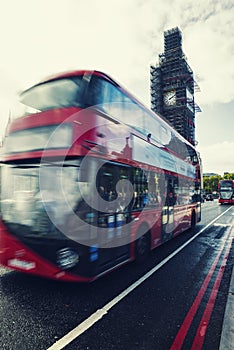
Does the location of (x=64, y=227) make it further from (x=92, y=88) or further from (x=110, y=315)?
(x=92, y=88)

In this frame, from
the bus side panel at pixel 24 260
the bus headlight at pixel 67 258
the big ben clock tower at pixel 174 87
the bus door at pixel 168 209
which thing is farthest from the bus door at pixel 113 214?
the big ben clock tower at pixel 174 87

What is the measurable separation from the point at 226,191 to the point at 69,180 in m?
34.1

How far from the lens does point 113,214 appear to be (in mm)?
4926

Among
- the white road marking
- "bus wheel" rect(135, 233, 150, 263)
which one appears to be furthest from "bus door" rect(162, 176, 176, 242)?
the white road marking

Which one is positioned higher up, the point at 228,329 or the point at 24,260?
the point at 24,260

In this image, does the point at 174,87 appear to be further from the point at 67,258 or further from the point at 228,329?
the point at 228,329

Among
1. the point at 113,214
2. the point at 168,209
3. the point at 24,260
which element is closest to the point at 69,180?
the point at 113,214

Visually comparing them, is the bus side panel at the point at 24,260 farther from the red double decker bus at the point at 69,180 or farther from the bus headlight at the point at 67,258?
the bus headlight at the point at 67,258

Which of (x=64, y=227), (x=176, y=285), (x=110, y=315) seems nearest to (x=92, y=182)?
(x=64, y=227)

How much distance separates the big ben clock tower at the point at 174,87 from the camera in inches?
2387

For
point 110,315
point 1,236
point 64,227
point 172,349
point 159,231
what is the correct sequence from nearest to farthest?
point 172,349 → point 110,315 → point 64,227 → point 1,236 → point 159,231

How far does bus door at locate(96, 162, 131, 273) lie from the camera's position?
4508 mm

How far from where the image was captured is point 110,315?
368cm

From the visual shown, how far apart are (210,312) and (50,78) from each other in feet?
17.2
